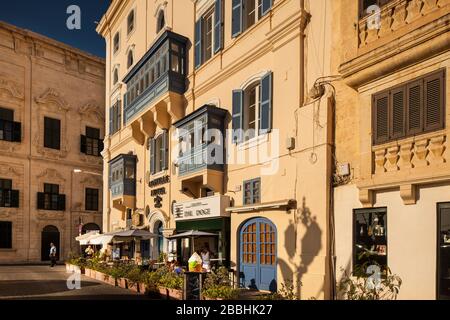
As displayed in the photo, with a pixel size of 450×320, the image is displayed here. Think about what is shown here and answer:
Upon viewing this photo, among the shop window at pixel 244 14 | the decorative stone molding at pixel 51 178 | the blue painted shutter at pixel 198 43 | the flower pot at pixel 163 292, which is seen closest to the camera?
the flower pot at pixel 163 292

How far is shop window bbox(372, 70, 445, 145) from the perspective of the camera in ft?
26.9

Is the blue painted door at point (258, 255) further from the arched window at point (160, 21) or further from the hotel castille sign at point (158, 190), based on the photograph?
the arched window at point (160, 21)

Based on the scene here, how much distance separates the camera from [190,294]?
413 inches

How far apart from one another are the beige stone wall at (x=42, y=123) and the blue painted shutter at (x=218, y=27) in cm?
1886

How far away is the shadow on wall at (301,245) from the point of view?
10.8 metres

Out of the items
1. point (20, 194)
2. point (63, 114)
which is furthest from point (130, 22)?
point (20, 194)

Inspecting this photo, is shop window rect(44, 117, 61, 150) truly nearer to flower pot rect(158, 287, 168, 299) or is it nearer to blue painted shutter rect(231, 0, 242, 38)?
blue painted shutter rect(231, 0, 242, 38)

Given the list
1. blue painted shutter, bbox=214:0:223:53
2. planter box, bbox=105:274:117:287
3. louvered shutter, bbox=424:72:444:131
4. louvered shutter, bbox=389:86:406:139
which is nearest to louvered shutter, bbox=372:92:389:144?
louvered shutter, bbox=389:86:406:139

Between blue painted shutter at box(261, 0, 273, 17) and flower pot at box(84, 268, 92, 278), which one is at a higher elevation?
blue painted shutter at box(261, 0, 273, 17)

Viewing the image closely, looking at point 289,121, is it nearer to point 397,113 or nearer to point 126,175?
point 397,113

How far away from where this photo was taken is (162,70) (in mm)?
19297

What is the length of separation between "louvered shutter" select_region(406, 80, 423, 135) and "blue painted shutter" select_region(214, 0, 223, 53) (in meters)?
8.96

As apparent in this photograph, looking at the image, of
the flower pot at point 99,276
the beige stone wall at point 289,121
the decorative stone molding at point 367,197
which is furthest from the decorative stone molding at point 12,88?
the decorative stone molding at point 367,197

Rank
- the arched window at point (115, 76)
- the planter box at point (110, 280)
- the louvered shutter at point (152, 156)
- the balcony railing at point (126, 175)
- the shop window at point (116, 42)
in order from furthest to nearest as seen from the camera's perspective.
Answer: the arched window at point (115, 76)
the shop window at point (116, 42)
the balcony railing at point (126, 175)
the louvered shutter at point (152, 156)
the planter box at point (110, 280)
